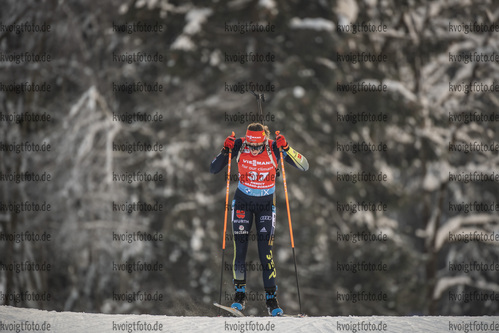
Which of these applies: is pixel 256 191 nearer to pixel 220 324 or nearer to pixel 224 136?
pixel 220 324

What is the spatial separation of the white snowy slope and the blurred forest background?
651cm

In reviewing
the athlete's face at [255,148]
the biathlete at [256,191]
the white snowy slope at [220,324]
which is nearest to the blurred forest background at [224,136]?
the biathlete at [256,191]

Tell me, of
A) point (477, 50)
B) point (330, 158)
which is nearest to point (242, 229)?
point (330, 158)

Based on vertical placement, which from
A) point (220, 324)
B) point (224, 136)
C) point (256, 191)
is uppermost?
point (224, 136)

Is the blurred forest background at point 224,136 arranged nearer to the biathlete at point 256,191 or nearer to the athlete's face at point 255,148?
the biathlete at point 256,191

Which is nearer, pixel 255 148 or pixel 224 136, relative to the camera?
pixel 255 148

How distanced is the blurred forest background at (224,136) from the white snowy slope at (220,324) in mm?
6513

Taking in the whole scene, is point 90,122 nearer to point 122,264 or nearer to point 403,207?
point 122,264

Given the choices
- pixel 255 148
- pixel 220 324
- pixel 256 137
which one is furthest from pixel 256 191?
pixel 220 324

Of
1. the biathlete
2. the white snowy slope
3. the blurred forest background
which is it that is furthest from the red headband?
the blurred forest background

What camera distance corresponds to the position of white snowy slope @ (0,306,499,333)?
5242mm

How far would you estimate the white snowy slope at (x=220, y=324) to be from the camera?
206 inches

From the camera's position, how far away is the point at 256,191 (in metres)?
Result: 5.79

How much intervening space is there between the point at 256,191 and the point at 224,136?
7877 millimetres
